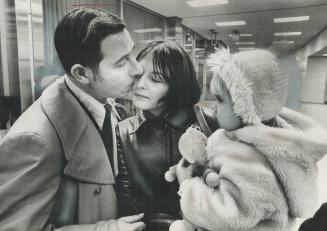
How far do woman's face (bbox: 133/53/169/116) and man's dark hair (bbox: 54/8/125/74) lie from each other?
176 millimetres

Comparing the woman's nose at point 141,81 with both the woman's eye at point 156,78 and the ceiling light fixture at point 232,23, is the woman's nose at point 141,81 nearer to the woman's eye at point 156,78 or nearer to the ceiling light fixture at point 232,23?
the woman's eye at point 156,78

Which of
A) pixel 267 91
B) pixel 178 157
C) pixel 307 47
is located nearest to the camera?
pixel 267 91

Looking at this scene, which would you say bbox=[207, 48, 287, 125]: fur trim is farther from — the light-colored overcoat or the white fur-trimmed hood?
the light-colored overcoat

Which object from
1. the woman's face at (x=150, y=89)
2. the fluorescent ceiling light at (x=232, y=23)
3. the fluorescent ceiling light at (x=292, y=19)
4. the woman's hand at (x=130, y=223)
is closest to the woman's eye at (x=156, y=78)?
the woman's face at (x=150, y=89)

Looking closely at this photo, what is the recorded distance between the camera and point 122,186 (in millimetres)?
1110

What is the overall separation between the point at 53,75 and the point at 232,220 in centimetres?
95

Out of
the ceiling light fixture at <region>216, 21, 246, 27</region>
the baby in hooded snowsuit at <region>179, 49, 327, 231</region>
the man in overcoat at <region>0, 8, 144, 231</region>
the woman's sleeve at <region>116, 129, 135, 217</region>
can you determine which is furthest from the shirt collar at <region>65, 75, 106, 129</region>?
the ceiling light fixture at <region>216, 21, 246, 27</region>

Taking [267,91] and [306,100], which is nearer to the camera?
[267,91]

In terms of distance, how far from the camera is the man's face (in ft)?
3.05

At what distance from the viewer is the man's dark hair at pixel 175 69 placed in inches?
39.1

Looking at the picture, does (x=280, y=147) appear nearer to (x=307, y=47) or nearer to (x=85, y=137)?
(x=307, y=47)

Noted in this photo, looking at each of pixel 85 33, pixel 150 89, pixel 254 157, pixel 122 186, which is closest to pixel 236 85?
pixel 254 157

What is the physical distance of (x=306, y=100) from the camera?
0.99 metres

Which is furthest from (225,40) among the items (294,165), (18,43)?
(18,43)
